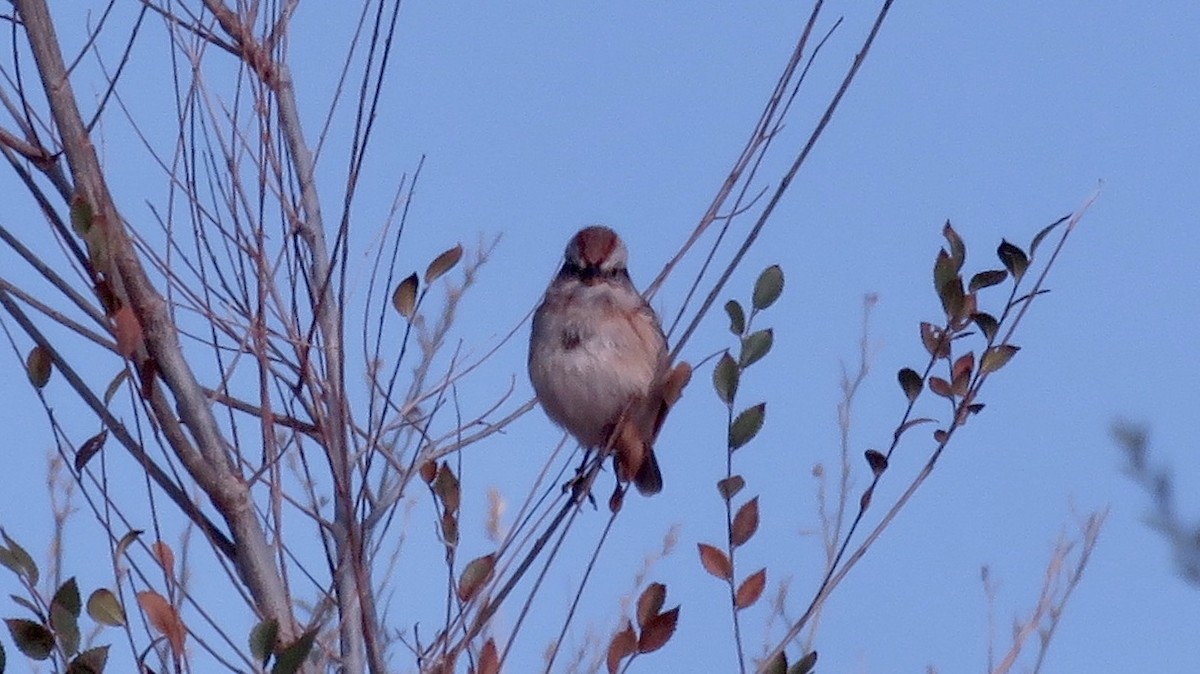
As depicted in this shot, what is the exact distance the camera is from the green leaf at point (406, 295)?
11.1 feet

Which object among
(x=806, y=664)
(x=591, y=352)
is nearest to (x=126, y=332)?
(x=806, y=664)

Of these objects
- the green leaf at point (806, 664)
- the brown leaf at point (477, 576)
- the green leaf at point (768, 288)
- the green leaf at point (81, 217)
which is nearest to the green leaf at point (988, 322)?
the green leaf at point (768, 288)

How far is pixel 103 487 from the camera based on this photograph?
2.87 m

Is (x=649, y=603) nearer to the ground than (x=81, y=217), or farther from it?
nearer to the ground

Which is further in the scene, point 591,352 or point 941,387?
point 591,352

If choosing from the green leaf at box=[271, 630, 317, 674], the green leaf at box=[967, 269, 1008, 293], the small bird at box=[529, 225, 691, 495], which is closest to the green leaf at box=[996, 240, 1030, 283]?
the green leaf at box=[967, 269, 1008, 293]

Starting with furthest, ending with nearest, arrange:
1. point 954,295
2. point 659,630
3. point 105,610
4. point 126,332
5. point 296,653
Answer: point 954,295
point 659,630
point 126,332
point 105,610
point 296,653

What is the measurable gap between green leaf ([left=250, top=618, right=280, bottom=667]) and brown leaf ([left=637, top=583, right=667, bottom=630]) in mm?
686

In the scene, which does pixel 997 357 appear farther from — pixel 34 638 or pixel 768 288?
pixel 34 638

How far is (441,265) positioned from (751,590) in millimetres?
958

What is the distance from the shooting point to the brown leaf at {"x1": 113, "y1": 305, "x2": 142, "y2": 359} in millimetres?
2854

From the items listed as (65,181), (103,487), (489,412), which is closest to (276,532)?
(103,487)

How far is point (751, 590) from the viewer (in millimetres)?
3059

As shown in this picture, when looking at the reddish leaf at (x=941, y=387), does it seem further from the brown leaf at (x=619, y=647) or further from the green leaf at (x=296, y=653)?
the green leaf at (x=296, y=653)
